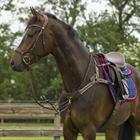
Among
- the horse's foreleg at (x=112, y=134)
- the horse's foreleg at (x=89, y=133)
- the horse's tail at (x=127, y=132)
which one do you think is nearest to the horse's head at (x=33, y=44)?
the horse's foreleg at (x=89, y=133)

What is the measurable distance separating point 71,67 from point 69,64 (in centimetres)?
5

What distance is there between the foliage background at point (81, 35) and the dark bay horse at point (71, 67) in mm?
27874

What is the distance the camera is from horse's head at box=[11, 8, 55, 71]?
18.6 feet

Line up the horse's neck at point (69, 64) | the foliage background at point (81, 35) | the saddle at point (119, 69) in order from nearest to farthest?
the horse's neck at point (69, 64) → the saddle at point (119, 69) → the foliage background at point (81, 35)

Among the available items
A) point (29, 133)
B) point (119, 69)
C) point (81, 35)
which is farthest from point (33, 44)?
point (81, 35)

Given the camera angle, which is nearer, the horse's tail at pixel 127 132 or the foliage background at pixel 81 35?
the horse's tail at pixel 127 132

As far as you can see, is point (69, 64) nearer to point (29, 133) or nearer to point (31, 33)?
point (31, 33)

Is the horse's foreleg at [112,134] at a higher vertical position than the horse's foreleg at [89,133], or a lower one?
lower

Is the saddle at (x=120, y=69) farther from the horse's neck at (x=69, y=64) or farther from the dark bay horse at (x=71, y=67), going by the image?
the horse's neck at (x=69, y=64)

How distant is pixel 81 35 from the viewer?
37500mm

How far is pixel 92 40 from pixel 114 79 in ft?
101

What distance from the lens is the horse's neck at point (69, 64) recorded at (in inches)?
234

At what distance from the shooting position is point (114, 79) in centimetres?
648

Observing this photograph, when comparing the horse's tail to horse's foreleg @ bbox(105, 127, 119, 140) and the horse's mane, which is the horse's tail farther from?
the horse's mane
